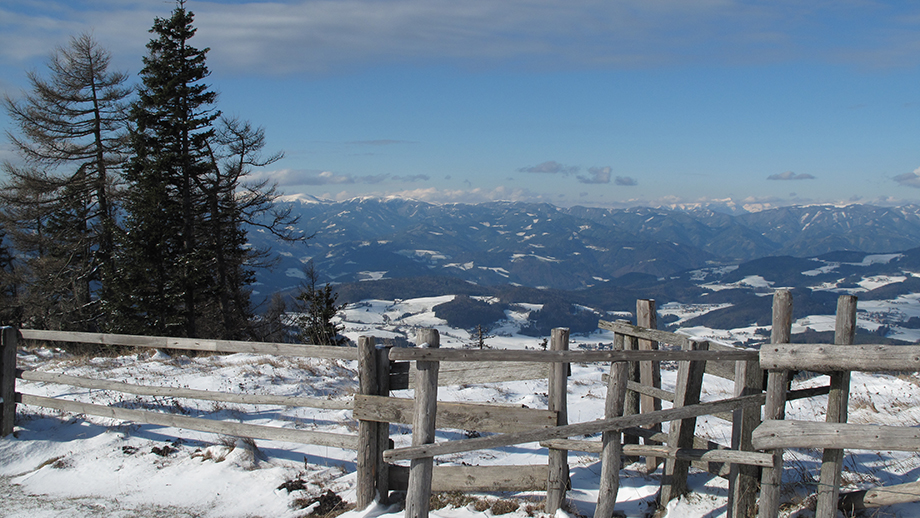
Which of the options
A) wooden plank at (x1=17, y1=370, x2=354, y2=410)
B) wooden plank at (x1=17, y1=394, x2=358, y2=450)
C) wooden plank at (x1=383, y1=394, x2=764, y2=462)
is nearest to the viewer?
wooden plank at (x1=383, y1=394, x2=764, y2=462)

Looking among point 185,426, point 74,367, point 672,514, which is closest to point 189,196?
point 74,367

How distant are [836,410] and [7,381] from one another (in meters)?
11.5

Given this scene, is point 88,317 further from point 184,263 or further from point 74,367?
point 74,367

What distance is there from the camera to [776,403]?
5566 millimetres

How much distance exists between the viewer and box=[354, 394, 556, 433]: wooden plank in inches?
→ 232

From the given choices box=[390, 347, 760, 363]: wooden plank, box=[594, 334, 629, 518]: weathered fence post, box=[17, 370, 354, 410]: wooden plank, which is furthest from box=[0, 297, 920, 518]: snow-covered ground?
box=[390, 347, 760, 363]: wooden plank

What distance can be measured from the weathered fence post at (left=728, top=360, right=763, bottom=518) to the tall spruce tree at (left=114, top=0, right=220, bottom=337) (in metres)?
21.9

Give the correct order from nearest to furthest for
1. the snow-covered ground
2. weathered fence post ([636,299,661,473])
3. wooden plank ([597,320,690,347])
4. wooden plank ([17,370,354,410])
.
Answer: the snow-covered ground → wooden plank ([597,320,690,347]) → wooden plank ([17,370,354,410]) → weathered fence post ([636,299,661,473])

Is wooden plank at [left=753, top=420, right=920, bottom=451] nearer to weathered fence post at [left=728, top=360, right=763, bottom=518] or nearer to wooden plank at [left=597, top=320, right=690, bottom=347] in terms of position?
weathered fence post at [left=728, top=360, right=763, bottom=518]

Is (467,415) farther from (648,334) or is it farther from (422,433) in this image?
(648,334)

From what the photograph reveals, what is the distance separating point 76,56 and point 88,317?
12141mm

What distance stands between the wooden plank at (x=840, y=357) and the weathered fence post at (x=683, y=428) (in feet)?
2.70

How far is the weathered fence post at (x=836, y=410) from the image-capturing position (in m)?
5.09

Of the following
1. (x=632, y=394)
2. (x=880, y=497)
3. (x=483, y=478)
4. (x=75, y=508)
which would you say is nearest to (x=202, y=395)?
(x=75, y=508)
